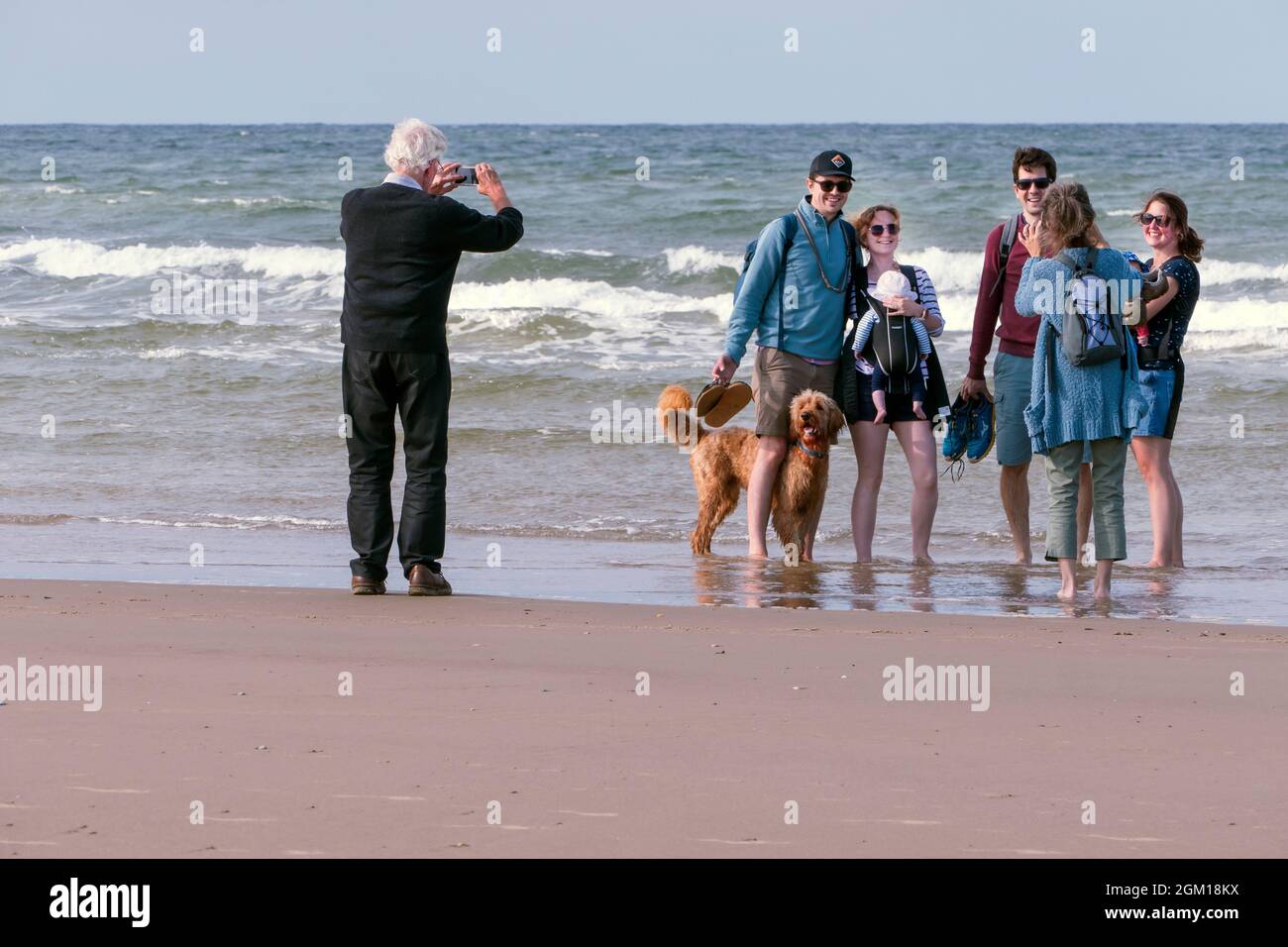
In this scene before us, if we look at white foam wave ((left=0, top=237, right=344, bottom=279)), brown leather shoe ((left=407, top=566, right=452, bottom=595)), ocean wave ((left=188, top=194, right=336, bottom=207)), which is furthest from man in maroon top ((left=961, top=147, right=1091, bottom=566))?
ocean wave ((left=188, top=194, right=336, bottom=207))

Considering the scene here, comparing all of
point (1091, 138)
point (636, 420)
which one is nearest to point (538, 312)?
point (636, 420)

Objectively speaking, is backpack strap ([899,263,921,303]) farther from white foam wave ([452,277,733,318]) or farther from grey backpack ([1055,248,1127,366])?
white foam wave ([452,277,733,318])

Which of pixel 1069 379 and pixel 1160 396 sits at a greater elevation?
pixel 1069 379

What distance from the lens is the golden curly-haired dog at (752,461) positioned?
7.21 metres

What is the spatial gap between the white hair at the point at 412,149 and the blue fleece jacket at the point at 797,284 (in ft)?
5.10

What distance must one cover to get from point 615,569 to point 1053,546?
81.3 inches

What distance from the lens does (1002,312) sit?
23.5 feet

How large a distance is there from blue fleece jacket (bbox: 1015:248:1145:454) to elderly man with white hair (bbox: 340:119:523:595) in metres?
2.00

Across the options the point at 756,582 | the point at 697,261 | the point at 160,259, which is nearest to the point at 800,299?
the point at 756,582

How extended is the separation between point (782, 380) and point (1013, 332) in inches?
41.0

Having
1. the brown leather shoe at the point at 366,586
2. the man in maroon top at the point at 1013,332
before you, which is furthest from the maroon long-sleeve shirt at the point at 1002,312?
the brown leather shoe at the point at 366,586

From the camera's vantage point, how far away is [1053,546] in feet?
20.9

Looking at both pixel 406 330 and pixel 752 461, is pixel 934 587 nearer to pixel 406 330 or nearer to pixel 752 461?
pixel 752 461
